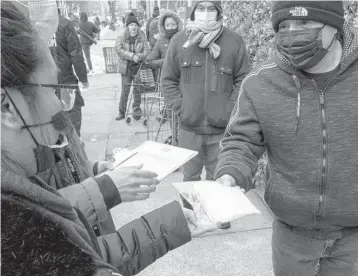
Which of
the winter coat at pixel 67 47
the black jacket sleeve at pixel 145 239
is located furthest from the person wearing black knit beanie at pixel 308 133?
the winter coat at pixel 67 47

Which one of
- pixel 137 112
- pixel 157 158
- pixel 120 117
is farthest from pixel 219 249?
pixel 120 117

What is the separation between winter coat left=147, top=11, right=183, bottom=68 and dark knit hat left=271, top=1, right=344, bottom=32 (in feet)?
15.2

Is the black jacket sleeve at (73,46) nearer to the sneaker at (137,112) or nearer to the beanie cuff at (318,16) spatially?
the sneaker at (137,112)

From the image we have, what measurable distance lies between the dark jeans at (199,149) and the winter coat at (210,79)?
0.08 meters

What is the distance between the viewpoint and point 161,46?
680 cm

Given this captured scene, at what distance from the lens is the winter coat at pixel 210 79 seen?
3783mm

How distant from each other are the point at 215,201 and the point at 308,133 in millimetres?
665

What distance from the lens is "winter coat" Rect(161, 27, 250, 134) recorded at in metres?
3.78

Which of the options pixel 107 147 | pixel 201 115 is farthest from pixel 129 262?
pixel 107 147

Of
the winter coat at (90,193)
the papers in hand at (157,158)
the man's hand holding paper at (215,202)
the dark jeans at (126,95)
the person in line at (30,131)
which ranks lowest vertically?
the dark jeans at (126,95)

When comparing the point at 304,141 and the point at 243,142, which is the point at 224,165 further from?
the point at 304,141

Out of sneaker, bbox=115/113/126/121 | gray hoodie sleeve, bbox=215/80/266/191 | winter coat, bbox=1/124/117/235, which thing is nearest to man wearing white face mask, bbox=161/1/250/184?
gray hoodie sleeve, bbox=215/80/266/191

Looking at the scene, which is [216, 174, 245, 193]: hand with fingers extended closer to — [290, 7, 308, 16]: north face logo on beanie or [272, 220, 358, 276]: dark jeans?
[272, 220, 358, 276]: dark jeans

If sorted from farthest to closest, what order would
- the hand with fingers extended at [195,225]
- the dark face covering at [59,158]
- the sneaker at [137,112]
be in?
the sneaker at [137,112], the hand with fingers extended at [195,225], the dark face covering at [59,158]
